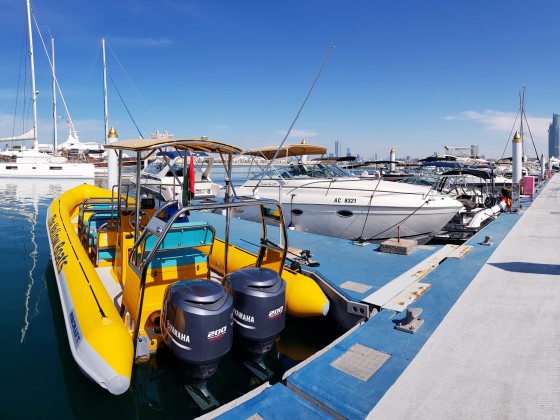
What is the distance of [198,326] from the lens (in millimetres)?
3107

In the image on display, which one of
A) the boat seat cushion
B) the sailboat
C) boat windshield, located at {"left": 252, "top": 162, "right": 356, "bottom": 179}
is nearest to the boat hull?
the boat seat cushion

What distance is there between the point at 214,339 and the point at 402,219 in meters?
6.97

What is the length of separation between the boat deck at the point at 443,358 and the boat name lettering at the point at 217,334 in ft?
1.80

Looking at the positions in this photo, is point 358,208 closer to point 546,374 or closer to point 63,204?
point 546,374

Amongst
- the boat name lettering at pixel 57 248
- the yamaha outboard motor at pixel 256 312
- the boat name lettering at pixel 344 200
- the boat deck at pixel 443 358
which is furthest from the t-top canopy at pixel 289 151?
the yamaha outboard motor at pixel 256 312

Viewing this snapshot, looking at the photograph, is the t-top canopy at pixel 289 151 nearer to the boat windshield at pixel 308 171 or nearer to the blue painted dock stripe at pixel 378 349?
the boat windshield at pixel 308 171

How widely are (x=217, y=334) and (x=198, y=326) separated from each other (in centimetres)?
18

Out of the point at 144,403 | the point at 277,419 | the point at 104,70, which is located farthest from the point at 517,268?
the point at 104,70

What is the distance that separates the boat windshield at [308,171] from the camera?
36.2 feet

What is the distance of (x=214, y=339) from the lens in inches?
124

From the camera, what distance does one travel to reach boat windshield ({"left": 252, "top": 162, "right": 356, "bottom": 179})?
36.2ft

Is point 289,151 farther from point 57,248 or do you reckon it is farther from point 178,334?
point 178,334

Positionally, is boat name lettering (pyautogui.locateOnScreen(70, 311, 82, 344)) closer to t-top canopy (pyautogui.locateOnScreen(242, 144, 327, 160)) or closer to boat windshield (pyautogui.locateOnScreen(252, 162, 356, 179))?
t-top canopy (pyautogui.locateOnScreen(242, 144, 327, 160))

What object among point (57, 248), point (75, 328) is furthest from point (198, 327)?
point (57, 248)
